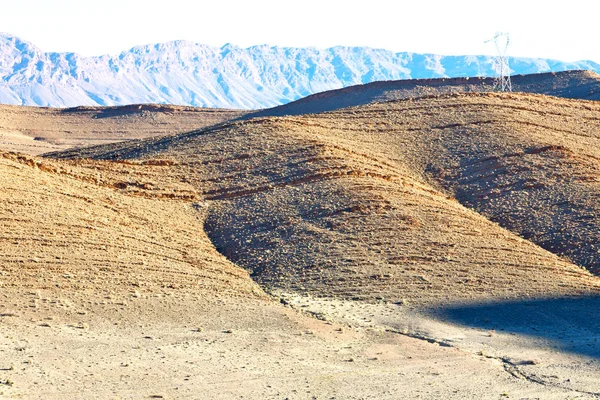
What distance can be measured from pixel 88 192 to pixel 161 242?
3765 mm

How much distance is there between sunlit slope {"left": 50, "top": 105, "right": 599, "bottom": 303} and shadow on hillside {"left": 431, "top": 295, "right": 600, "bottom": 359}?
0.77 meters

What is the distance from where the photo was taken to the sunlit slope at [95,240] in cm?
2636

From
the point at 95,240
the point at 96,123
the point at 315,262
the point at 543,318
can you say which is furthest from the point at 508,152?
the point at 96,123

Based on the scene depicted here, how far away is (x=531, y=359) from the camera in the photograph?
76.7 feet

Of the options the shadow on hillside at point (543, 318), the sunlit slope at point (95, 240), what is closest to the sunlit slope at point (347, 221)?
the shadow on hillside at point (543, 318)

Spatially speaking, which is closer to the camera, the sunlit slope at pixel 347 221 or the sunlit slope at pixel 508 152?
the sunlit slope at pixel 347 221

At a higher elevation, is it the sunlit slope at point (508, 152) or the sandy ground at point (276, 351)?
the sunlit slope at point (508, 152)

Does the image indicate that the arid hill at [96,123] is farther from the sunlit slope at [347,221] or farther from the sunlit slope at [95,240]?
the sunlit slope at [95,240]

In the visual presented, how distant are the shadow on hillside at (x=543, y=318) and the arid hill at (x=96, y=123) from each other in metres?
63.2

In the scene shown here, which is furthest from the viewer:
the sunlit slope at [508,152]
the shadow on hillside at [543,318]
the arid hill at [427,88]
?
the arid hill at [427,88]

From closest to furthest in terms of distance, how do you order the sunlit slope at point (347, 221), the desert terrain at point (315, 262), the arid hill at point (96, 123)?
the desert terrain at point (315, 262) → the sunlit slope at point (347, 221) → the arid hill at point (96, 123)

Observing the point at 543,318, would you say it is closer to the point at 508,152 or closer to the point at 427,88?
the point at 508,152

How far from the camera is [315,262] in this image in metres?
29.6

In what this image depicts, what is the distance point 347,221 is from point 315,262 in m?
2.86
